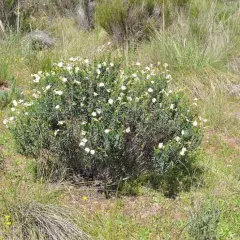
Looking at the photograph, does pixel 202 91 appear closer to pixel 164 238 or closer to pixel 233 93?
pixel 233 93

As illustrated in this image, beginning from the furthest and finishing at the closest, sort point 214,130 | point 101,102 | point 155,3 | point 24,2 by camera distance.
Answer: point 24,2 < point 155,3 < point 214,130 < point 101,102

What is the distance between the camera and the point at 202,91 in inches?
233

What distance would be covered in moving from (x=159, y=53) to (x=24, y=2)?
4.88 m

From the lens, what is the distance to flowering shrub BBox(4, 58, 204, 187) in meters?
3.55

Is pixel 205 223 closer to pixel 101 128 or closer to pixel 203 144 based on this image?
pixel 101 128

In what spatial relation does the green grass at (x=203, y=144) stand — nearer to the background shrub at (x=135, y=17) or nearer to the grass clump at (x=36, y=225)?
the grass clump at (x=36, y=225)

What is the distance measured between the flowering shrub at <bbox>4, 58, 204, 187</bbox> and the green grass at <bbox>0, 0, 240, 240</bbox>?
0.22m

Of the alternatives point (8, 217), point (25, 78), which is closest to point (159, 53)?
point (25, 78)

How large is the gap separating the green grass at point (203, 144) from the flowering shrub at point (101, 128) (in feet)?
0.73

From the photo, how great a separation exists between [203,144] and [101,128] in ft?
5.78

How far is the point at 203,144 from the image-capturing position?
486 centimetres

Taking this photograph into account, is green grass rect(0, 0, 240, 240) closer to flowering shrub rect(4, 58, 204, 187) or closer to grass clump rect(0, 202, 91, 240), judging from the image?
grass clump rect(0, 202, 91, 240)

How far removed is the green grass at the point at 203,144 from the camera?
3344 mm

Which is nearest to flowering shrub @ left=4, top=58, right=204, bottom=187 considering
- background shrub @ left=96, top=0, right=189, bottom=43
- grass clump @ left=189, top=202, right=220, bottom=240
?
grass clump @ left=189, top=202, right=220, bottom=240
